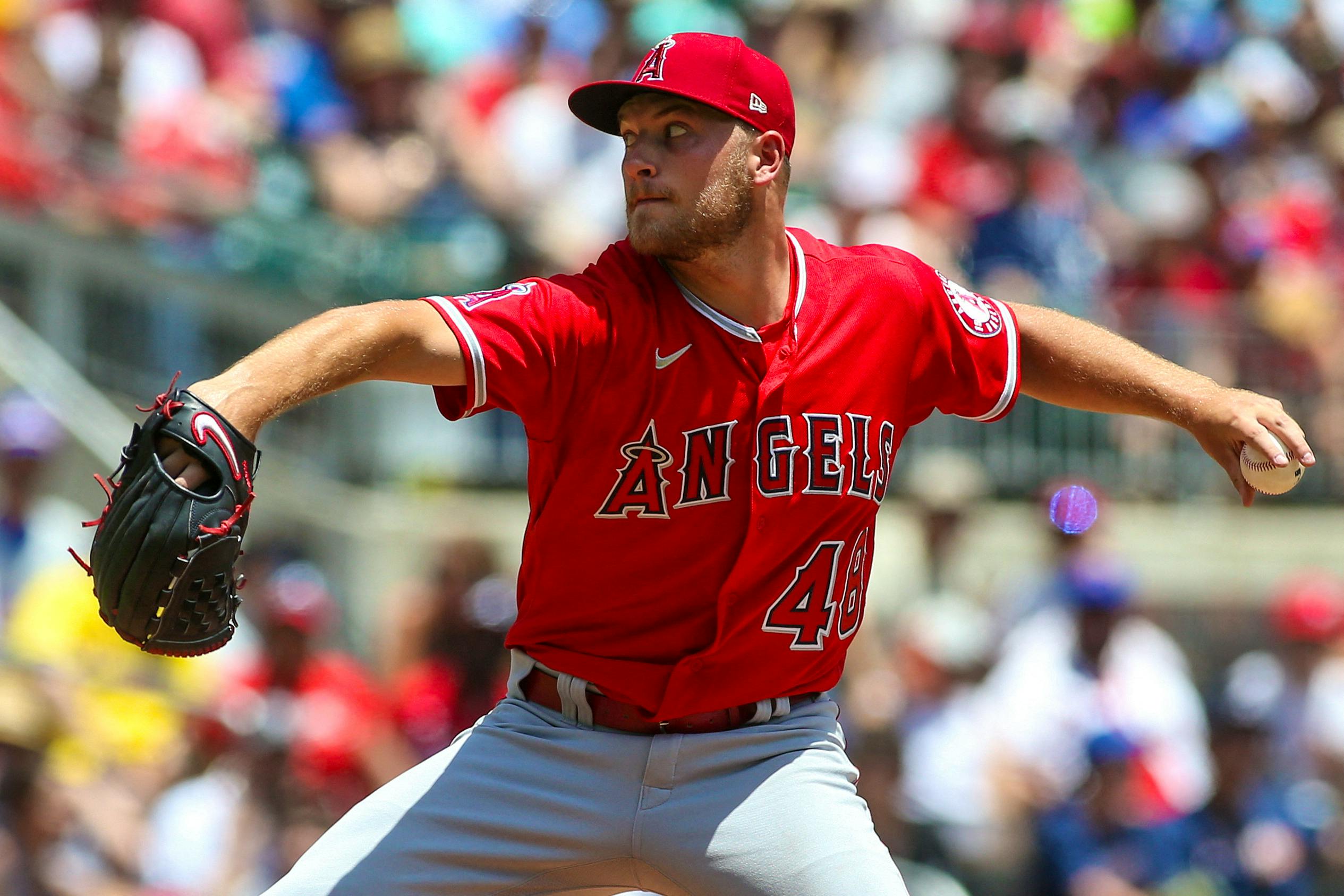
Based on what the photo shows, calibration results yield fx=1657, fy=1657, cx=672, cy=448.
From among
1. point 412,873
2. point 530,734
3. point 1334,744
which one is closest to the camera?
point 412,873

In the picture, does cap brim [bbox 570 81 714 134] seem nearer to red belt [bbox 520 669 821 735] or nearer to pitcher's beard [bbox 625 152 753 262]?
pitcher's beard [bbox 625 152 753 262]

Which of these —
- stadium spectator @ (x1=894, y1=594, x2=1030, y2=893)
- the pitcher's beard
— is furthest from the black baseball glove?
stadium spectator @ (x1=894, y1=594, x2=1030, y2=893)

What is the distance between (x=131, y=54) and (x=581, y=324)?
22.8 ft

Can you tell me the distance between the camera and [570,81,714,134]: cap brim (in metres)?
3.59

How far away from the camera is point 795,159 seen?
398 inches

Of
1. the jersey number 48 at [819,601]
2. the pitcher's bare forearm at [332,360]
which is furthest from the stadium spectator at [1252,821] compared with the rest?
the pitcher's bare forearm at [332,360]

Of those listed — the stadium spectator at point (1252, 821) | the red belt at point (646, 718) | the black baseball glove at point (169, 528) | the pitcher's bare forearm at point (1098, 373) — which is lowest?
the stadium spectator at point (1252, 821)

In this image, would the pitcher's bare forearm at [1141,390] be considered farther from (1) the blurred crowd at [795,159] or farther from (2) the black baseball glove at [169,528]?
(1) the blurred crowd at [795,159]

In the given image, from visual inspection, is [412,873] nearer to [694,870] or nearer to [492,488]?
[694,870]

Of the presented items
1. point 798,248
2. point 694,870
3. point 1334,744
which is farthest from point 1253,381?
point 694,870

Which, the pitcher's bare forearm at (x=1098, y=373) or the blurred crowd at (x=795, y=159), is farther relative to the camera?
the blurred crowd at (x=795, y=159)

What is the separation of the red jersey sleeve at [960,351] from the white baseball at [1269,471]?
603 mm

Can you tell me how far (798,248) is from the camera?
3934 mm

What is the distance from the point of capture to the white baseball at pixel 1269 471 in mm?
3506
